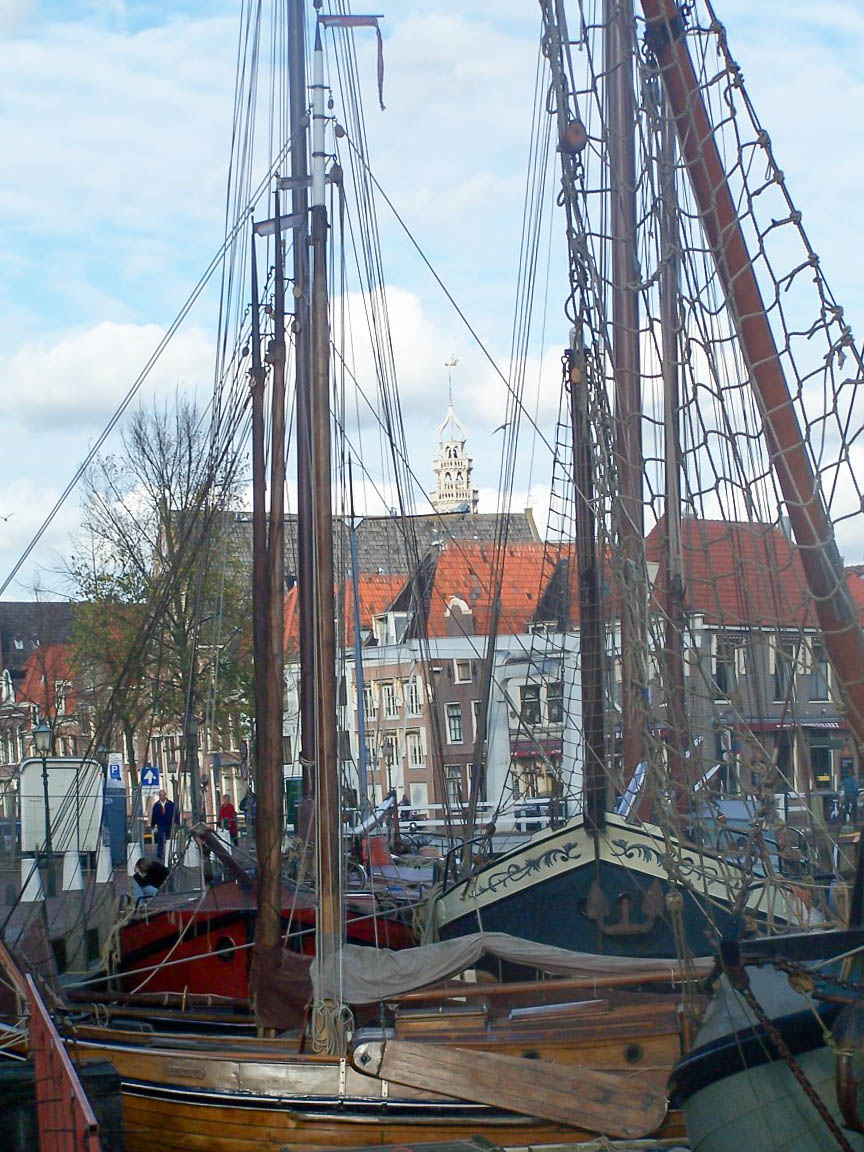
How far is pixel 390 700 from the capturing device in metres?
49.7

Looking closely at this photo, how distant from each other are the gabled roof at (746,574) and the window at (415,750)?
41.1 metres

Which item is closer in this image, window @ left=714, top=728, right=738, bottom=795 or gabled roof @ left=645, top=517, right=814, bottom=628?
gabled roof @ left=645, top=517, right=814, bottom=628

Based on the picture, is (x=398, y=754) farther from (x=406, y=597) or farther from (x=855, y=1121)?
(x=855, y=1121)

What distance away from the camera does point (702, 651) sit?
7.02m

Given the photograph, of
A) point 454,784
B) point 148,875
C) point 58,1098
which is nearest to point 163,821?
point 454,784

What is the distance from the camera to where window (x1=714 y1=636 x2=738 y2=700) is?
6.83 meters

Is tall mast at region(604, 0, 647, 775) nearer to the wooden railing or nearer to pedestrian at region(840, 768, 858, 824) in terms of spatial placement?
pedestrian at region(840, 768, 858, 824)

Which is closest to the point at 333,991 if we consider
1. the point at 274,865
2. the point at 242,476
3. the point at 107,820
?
the point at 274,865

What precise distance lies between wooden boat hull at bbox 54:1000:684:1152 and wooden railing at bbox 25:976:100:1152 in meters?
1.50

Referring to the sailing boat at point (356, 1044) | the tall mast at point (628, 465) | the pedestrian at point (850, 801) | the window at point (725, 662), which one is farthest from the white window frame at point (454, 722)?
the window at point (725, 662)

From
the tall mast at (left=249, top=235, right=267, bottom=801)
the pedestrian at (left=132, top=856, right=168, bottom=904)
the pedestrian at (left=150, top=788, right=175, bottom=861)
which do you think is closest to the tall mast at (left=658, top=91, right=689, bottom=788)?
the tall mast at (left=249, top=235, right=267, bottom=801)

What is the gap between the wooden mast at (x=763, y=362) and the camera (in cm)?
603

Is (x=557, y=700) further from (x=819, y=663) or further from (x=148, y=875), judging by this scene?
(x=819, y=663)

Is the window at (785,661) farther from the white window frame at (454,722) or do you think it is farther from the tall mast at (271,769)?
the white window frame at (454,722)
